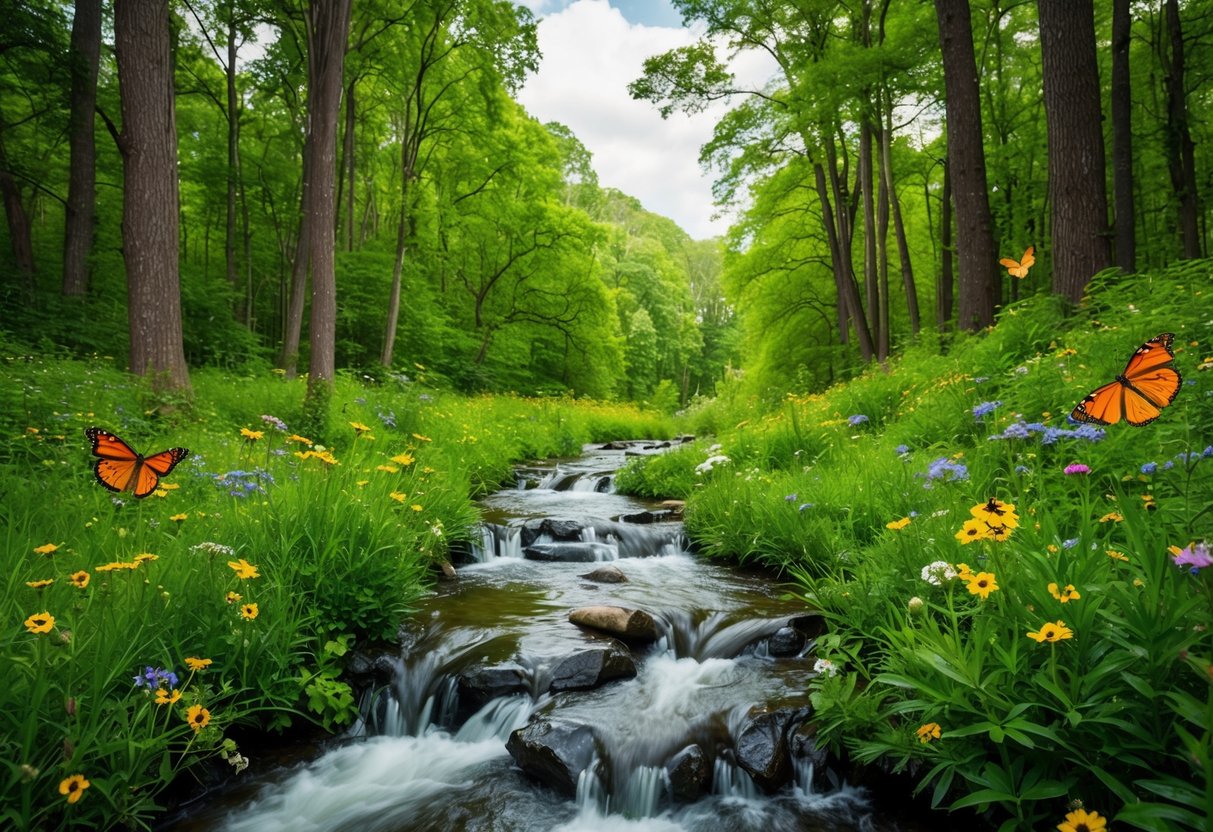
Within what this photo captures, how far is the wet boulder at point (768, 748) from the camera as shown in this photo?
7.54 ft

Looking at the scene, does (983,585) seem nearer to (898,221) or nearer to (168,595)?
(168,595)

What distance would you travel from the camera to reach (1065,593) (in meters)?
1.68

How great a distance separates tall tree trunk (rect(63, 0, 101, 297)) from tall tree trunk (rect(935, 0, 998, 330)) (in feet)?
39.1

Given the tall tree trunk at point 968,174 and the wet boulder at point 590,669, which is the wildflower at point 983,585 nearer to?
the wet boulder at point 590,669

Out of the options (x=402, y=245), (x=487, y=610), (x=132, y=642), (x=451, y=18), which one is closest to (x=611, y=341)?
(x=402, y=245)

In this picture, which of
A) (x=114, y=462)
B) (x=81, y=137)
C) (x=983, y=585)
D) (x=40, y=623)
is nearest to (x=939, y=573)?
(x=983, y=585)

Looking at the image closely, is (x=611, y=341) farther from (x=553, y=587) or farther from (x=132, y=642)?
(x=132, y=642)

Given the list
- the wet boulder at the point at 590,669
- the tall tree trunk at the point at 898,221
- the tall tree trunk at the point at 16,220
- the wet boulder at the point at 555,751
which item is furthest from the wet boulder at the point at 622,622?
the tall tree trunk at the point at 16,220

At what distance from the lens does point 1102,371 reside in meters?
3.63

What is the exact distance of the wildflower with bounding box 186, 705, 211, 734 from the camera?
1913 millimetres

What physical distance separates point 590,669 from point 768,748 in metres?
0.97

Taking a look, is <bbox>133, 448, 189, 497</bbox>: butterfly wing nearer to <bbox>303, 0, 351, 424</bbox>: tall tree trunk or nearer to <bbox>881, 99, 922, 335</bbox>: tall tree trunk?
<bbox>303, 0, 351, 424</bbox>: tall tree trunk

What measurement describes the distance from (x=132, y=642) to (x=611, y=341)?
20.0m

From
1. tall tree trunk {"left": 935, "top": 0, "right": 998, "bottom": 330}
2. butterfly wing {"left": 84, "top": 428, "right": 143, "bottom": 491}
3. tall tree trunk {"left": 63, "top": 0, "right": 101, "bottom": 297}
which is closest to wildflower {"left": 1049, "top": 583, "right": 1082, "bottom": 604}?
butterfly wing {"left": 84, "top": 428, "right": 143, "bottom": 491}
